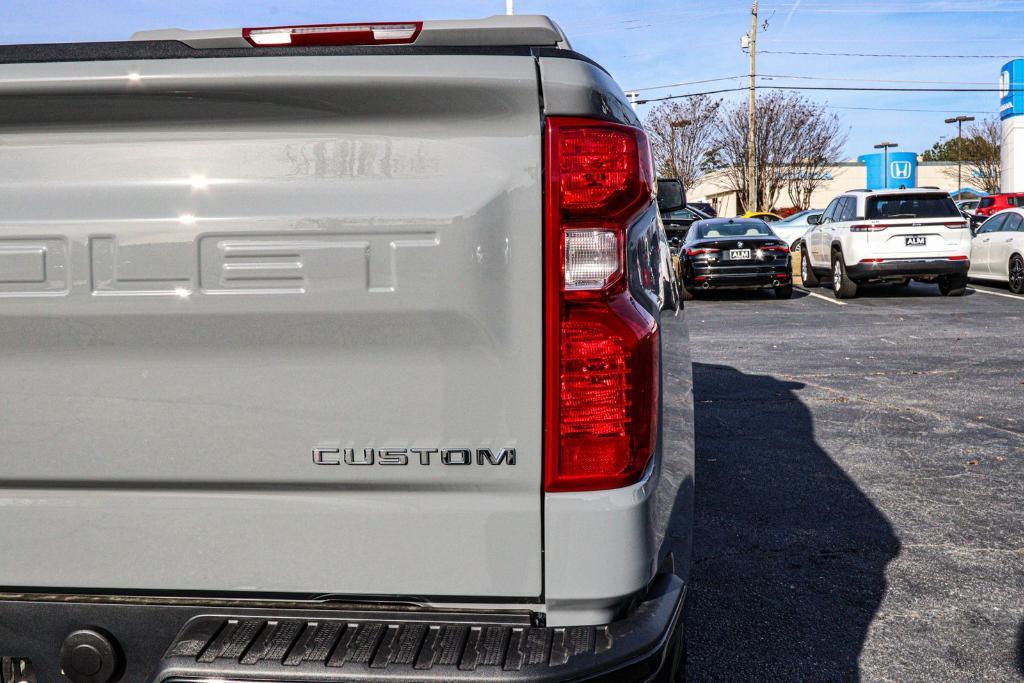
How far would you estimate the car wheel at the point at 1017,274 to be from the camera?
57.3ft

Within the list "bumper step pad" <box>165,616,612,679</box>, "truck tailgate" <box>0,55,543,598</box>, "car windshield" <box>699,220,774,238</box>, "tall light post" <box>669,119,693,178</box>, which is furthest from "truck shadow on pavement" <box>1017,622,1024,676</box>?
"tall light post" <box>669,119,693,178</box>

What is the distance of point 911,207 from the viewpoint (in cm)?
1716

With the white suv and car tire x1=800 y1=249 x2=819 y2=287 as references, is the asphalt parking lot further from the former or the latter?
car tire x1=800 y1=249 x2=819 y2=287

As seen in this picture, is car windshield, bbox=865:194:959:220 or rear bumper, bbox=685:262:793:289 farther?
rear bumper, bbox=685:262:793:289

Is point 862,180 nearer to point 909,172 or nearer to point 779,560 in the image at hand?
point 909,172

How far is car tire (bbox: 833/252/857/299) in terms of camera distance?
17.4 metres

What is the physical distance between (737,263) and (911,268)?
2.73 meters

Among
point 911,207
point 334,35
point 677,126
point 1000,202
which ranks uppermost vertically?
point 677,126

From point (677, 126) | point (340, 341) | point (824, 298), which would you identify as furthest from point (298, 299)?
point (677, 126)

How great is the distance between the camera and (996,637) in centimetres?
373

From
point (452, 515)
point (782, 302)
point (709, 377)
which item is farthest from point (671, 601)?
point (782, 302)

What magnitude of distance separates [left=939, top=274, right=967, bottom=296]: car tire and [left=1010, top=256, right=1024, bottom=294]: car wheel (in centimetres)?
79

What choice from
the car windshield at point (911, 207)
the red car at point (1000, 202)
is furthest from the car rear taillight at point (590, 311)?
the red car at point (1000, 202)

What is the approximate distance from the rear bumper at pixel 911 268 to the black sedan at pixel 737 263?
139cm
